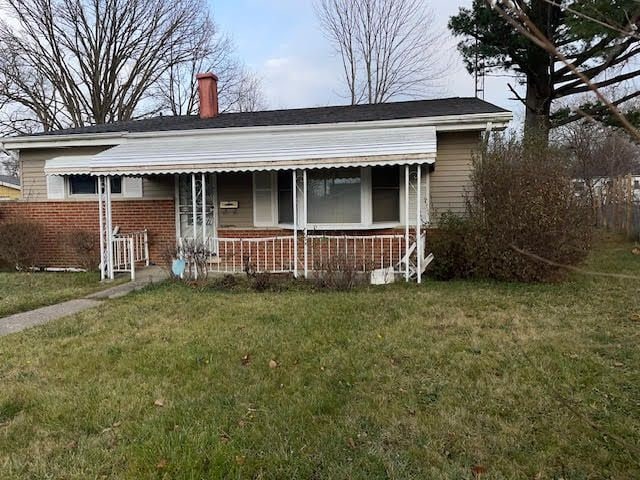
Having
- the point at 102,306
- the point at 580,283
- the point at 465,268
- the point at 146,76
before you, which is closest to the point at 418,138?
the point at 465,268

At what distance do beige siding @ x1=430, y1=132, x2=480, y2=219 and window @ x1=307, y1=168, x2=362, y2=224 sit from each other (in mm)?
1642

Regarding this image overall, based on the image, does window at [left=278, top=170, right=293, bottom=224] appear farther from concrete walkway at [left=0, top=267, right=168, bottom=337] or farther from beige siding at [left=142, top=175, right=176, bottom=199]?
concrete walkway at [left=0, top=267, right=168, bottom=337]

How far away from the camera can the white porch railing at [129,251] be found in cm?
954

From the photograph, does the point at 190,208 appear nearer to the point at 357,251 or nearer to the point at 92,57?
the point at 357,251

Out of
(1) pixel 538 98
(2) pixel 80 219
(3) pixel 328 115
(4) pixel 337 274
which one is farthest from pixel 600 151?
(2) pixel 80 219

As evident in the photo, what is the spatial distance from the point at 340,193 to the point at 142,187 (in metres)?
4.86

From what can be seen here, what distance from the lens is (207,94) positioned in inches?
512

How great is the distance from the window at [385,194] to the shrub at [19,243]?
7.68m

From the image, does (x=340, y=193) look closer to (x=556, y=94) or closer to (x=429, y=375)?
(x=429, y=375)

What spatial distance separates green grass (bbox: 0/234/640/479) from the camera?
9.13ft

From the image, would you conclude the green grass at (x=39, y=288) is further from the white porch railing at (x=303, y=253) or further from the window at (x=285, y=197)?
the window at (x=285, y=197)

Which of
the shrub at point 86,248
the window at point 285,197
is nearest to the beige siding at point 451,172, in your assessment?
the window at point 285,197

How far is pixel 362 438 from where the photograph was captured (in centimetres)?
306

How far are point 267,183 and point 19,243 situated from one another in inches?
224
